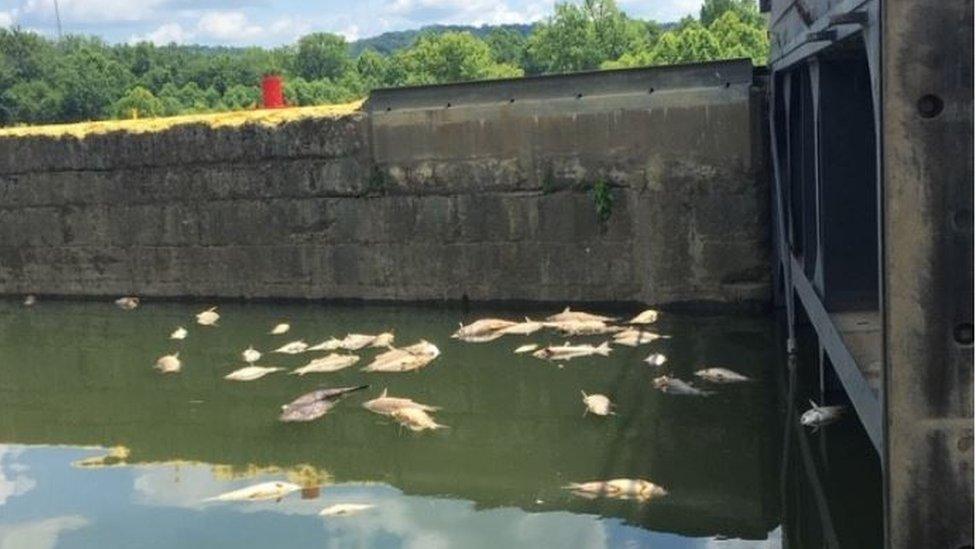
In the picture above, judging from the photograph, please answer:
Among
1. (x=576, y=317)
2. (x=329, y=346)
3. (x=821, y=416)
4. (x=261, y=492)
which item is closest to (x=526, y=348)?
(x=576, y=317)

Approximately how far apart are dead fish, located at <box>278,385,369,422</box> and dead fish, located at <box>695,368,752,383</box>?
9.27ft

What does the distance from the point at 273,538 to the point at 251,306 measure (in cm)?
777

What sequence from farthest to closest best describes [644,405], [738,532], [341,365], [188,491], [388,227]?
[388,227]
[341,365]
[644,405]
[188,491]
[738,532]

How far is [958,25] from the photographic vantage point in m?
3.45

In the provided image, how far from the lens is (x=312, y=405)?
8945 millimetres

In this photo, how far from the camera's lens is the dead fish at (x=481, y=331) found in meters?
11.1

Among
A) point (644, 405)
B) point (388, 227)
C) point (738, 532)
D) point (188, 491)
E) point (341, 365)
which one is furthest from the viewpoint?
point (388, 227)

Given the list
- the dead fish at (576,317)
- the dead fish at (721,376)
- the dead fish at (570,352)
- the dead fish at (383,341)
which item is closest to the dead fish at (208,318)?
the dead fish at (383,341)

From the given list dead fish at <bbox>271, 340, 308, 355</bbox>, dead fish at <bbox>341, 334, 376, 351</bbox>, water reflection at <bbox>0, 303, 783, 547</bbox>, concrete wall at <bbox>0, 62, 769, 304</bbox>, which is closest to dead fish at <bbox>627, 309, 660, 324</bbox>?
water reflection at <bbox>0, 303, 783, 547</bbox>

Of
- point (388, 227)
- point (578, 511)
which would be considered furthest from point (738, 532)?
point (388, 227)

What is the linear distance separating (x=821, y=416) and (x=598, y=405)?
1.66 m

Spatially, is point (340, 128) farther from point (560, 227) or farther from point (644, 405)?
point (644, 405)

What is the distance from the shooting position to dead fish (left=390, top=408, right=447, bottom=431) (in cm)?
840

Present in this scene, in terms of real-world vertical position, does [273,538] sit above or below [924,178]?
below
